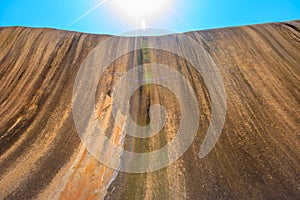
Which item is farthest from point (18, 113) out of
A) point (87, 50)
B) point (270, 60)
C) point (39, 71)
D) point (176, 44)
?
point (270, 60)

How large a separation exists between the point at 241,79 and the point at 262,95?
2.86 feet

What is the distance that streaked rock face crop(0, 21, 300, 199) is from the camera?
512cm

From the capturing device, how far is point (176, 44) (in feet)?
31.8

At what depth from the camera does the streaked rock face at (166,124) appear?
5.12 meters

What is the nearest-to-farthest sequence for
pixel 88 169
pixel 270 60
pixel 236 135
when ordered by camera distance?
pixel 88 169, pixel 236 135, pixel 270 60

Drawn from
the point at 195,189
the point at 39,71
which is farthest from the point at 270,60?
the point at 39,71

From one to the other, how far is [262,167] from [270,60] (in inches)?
158

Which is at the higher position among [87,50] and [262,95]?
[87,50]

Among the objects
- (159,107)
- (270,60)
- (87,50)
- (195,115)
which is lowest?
(195,115)

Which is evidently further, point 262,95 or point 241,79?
point 241,79

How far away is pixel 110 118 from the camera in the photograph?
7008 mm

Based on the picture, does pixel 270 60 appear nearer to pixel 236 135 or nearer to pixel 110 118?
pixel 236 135

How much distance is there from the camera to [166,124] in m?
6.65

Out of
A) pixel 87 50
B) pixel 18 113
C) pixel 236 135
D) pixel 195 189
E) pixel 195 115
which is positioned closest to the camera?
pixel 195 189
